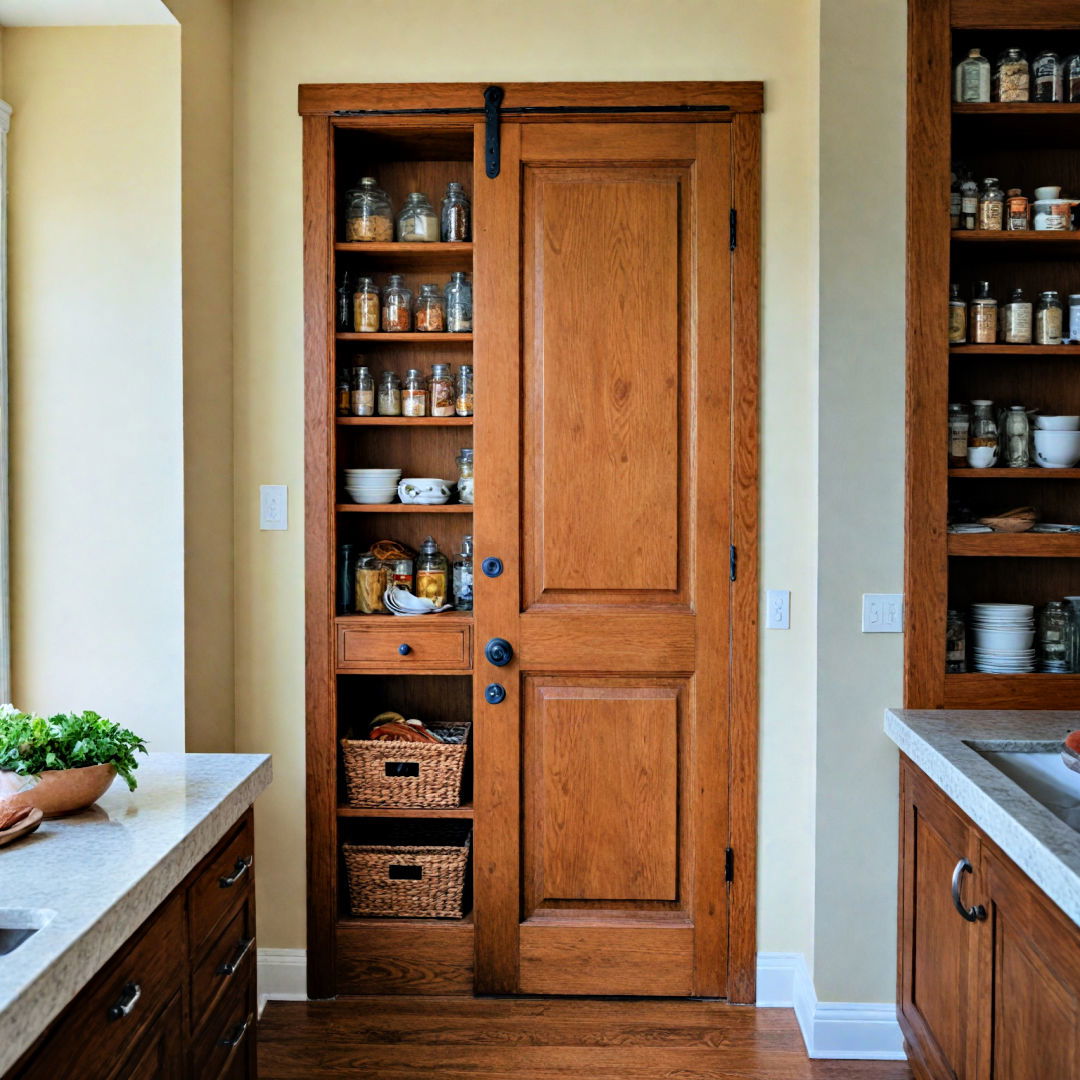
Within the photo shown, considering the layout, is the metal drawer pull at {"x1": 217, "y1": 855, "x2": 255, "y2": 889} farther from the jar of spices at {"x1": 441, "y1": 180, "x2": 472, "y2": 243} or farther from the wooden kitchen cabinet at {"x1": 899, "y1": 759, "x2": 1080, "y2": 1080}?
the jar of spices at {"x1": 441, "y1": 180, "x2": 472, "y2": 243}

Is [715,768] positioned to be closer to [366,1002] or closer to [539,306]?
[366,1002]

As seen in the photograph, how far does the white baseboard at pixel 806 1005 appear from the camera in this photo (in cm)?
→ 237

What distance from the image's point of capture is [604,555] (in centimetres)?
254

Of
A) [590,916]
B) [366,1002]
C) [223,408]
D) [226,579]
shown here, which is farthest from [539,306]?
[366,1002]

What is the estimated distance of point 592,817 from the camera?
8.41ft

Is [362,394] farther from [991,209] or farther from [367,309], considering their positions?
[991,209]

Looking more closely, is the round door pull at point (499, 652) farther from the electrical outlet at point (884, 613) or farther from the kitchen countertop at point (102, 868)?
the electrical outlet at point (884, 613)

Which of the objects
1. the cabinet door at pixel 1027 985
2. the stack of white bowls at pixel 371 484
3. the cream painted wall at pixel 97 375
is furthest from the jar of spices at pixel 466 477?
the cabinet door at pixel 1027 985

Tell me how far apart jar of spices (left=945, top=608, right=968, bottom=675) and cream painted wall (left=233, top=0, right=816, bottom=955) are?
335 millimetres

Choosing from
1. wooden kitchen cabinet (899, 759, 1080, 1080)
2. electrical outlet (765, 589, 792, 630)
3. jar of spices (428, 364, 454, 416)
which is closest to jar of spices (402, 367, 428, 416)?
jar of spices (428, 364, 454, 416)

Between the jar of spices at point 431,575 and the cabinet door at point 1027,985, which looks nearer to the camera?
the cabinet door at point 1027,985

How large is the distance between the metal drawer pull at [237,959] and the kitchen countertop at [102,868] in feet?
0.84

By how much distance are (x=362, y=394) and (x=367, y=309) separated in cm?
23

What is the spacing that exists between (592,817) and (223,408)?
1464 mm
